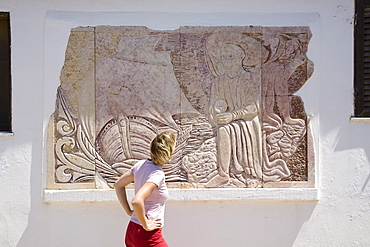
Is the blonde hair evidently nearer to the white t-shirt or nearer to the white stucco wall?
the white t-shirt

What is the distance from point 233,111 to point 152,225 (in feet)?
6.03

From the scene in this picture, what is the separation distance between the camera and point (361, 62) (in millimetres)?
4980

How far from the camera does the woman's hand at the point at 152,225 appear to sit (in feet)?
11.2

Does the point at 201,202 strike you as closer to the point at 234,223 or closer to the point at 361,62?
the point at 234,223

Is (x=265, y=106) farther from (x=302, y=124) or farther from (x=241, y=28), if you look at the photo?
(x=241, y=28)

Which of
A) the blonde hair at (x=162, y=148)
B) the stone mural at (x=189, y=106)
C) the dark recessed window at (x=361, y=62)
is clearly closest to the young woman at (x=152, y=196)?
the blonde hair at (x=162, y=148)

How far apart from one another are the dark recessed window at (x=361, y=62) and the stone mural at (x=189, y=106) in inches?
21.7

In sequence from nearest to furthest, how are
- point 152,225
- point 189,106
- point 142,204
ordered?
point 142,204, point 152,225, point 189,106

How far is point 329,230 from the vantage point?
494cm

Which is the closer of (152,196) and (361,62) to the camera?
(152,196)

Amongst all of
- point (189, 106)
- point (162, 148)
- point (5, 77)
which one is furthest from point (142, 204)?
point (5, 77)

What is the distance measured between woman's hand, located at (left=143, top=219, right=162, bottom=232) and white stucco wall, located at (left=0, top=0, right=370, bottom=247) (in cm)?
137

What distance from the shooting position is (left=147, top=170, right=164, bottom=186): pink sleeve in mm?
3441

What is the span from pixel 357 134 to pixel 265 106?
1.05 m
